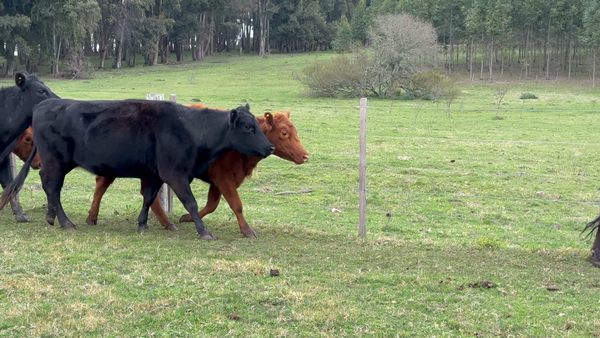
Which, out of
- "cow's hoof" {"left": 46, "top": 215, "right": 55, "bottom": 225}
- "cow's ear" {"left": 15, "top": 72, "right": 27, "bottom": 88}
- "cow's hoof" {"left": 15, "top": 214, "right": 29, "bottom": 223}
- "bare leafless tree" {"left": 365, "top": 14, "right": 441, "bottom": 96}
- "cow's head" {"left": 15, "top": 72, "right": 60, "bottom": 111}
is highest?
"bare leafless tree" {"left": 365, "top": 14, "right": 441, "bottom": 96}

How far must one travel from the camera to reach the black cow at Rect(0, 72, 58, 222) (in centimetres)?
959

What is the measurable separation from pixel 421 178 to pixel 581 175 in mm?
4120

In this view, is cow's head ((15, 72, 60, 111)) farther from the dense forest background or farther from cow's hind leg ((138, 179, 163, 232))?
the dense forest background

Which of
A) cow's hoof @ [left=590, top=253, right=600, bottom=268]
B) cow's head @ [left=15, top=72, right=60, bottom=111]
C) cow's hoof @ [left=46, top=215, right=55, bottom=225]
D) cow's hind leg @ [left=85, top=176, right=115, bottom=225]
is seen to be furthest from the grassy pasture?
cow's head @ [left=15, top=72, right=60, bottom=111]

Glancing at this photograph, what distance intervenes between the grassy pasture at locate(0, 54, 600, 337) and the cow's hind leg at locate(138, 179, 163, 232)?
163 mm

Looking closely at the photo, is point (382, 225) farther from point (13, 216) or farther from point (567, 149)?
point (567, 149)

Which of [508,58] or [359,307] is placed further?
[508,58]

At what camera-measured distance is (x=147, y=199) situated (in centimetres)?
867

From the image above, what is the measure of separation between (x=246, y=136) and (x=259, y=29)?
283ft

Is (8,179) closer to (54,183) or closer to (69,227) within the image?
(54,183)

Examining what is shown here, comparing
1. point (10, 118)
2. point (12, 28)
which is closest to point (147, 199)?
point (10, 118)

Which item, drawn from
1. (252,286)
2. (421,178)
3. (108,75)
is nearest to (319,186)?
(421,178)

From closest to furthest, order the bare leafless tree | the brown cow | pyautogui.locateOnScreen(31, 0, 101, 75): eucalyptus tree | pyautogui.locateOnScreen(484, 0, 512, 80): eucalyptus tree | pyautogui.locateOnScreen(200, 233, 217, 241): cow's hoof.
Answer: pyautogui.locateOnScreen(200, 233, 217, 241): cow's hoof, the brown cow, the bare leafless tree, pyautogui.locateOnScreen(31, 0, 101, 75): eucalyptus tree, pyautogui.locateOnScreen(484, 0, 512, 80): eucalyptus tree

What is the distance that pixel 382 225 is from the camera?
10945mm
